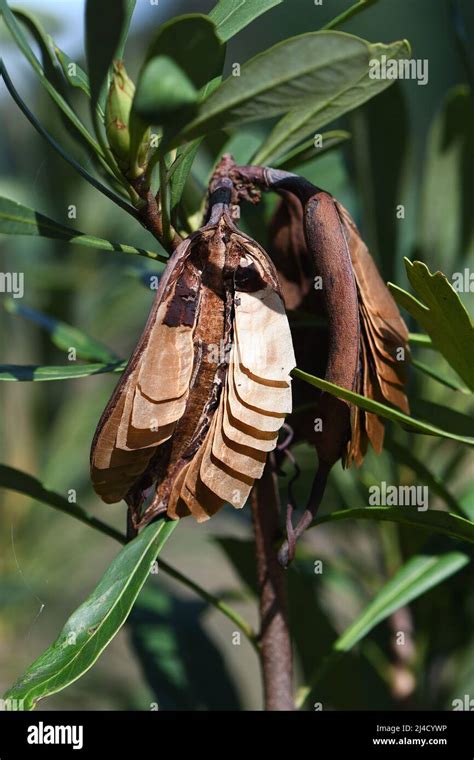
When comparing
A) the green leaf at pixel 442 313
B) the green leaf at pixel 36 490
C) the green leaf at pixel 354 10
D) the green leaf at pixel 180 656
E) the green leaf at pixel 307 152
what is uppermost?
the green leaf at pixel 354 10

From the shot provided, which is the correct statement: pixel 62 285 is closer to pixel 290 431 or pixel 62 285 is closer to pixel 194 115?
pixel 290 431

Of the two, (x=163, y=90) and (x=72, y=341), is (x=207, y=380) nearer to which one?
(x=163, y=90)

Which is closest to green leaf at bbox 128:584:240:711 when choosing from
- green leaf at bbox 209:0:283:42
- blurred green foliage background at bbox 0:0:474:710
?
blurred green foliage background at bbox 0:0:474:710

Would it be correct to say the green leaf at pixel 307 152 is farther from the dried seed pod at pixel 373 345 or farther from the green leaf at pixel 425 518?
the green leaf at pixel 425 518

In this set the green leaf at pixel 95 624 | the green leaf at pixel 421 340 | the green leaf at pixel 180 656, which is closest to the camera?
the green leaf at pixel 95 624

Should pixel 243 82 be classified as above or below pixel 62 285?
below

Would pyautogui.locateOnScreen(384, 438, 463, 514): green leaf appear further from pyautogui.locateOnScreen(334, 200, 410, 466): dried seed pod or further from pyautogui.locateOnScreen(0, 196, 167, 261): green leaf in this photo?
pyautogui.locateOnScreen(0, 196, 167, 261): green leaf

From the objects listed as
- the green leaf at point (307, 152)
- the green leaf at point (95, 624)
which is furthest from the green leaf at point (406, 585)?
the green leaf at point (307, 152)
